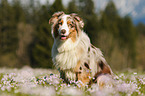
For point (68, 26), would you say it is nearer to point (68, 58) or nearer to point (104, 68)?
point (68, 58)

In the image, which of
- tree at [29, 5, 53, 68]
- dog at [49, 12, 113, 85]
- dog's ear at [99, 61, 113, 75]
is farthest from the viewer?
tree at [29, 5, 53, 68]

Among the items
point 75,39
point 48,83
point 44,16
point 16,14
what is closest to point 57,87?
point 48,83

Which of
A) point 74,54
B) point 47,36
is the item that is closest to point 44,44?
point 47,36

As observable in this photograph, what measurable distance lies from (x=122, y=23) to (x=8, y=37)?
107ft

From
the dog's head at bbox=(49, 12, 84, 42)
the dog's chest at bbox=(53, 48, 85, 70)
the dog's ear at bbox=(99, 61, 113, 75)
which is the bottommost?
the dog's ear at bbox=(99, 61, 113, 75)

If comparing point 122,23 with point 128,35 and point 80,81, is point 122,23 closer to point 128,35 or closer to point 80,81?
point 128,35

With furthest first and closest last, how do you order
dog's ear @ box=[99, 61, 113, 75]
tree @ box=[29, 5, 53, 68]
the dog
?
1. tree @ box=[29, 5, 53, 68]
2. dog's ear @ box=[99, 61, 113, 75]
3. the dog

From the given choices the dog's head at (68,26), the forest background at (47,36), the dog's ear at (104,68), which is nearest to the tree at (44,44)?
the forest background at (47,36)

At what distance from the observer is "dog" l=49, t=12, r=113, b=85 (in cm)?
597

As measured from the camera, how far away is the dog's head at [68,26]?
6.05m

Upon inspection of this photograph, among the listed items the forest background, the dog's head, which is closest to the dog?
the dog's head

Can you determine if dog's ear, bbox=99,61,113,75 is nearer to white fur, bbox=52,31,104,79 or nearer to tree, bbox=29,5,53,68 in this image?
white fur, bbox=52,31,104,79

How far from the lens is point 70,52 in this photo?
6203 millimetres

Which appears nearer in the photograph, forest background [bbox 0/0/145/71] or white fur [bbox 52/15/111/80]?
white fur [bbox 52/15/111/80]
